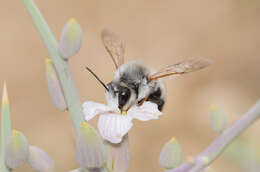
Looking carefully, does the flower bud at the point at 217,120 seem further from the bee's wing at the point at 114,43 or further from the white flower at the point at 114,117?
the bee's wing at the point at 114,43

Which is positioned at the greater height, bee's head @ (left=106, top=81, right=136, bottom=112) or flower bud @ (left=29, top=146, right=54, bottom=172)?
bee's head @ (left=106, top=81, right=136, bottom=112)

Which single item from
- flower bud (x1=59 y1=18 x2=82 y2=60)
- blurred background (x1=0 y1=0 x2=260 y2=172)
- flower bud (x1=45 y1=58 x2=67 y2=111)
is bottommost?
blurred background (x1=0 y1=0 x2=260 y2=172)

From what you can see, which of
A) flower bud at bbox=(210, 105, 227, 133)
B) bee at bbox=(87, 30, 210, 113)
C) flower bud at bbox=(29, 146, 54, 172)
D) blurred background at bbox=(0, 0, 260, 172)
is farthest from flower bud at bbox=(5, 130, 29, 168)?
blurred background at bbox=(0, 0, 260, 172)

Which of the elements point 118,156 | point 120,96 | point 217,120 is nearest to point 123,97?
point 120,96

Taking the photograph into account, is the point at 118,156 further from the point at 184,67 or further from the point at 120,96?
the point at 184,67

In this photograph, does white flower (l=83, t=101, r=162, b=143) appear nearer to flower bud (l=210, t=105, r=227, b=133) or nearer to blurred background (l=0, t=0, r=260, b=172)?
flower bud (l=210, t=105, r=227, b=133)
